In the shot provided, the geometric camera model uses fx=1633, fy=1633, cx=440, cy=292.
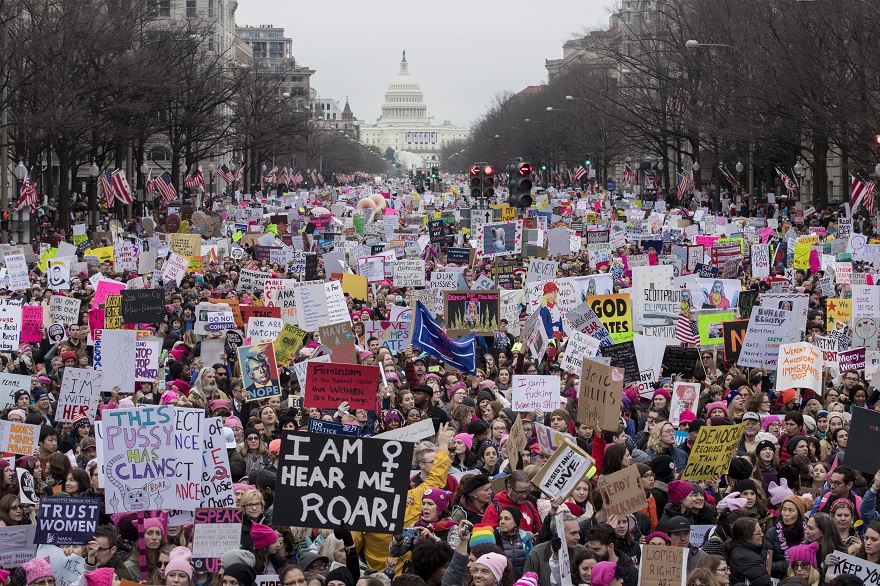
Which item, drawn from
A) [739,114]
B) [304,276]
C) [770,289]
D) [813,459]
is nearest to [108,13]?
[739,114]

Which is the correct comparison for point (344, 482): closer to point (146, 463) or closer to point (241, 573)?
point (241, 573)

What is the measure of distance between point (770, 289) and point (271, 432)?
12.9 m

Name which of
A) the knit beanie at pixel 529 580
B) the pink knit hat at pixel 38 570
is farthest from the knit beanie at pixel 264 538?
the knit beanie at pixel 529 580

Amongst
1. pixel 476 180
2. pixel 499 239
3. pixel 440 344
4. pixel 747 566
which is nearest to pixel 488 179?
pixel 476 180

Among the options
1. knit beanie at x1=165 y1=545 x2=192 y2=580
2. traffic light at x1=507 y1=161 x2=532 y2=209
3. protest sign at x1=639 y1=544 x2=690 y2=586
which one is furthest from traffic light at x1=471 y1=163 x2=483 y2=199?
protest sign at x1=639 y1=544 x2=690 y2=586

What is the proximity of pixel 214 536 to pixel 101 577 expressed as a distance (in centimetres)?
73

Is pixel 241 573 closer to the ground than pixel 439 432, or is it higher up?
closer to the ground

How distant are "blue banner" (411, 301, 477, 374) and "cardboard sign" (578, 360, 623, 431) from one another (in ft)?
12.8

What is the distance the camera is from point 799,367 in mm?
15055

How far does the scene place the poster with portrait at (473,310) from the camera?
19125 mm

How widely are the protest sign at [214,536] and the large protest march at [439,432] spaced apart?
2 centimetres

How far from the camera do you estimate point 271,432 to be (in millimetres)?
13312

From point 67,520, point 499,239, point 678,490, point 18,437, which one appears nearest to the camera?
point 67,520

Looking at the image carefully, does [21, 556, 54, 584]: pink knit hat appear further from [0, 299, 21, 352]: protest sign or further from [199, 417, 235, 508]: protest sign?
[0, 299, 21, 352]: protest sign
